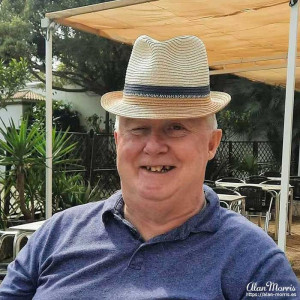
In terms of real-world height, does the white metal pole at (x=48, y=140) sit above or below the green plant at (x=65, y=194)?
above

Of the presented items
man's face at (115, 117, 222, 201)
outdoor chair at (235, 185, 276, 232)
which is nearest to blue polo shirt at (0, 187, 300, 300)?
man's face at (115, 117, 222, 201)

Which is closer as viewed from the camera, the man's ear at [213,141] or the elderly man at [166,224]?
the elderly man at [166,224]

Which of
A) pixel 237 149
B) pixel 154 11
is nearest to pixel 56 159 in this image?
pixel 154 11

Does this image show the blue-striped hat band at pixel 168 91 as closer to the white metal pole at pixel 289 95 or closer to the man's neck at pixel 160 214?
the man's neck at pixel 160 214

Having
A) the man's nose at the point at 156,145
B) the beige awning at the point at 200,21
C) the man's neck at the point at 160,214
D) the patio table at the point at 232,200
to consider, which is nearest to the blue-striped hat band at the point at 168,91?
the man's nose at the point at 156,145

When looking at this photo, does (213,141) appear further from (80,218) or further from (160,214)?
(80,218)

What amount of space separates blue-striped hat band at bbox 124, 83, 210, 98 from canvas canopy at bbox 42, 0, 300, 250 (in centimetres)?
216

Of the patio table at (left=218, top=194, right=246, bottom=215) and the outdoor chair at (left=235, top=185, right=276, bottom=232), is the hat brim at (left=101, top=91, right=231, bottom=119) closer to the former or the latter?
the patio table at (left=218, top=194, right=246, bottom=215)

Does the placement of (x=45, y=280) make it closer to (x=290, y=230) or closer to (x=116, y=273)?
(x=116, y=273)

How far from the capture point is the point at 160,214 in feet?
4.73

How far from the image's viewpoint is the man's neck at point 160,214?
1433mm

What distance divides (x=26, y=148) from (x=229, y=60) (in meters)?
3.34

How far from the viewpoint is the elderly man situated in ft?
4.23

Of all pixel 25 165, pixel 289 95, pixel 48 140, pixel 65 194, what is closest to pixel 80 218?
pixel 289 95
